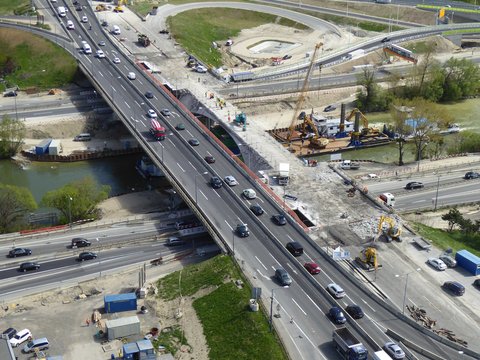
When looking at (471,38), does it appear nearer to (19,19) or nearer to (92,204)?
(19,19)

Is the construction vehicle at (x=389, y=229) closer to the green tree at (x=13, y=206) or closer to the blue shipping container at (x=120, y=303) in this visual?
the blue shipping container at (x=120, y=303)

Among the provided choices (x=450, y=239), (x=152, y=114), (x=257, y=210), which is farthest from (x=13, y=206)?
(x=450, y=239)

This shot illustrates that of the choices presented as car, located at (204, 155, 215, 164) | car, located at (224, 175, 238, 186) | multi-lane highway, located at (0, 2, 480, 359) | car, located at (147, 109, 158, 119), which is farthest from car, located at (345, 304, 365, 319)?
car, located at (147, 109, 158, 119)

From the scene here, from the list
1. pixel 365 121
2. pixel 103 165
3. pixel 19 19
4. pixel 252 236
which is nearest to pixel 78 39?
pixel 19 19

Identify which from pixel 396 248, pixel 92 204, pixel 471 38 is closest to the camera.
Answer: pixel 396 248

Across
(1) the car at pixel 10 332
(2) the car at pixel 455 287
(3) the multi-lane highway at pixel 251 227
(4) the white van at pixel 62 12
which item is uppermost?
(4) the white van at pixel 62 12

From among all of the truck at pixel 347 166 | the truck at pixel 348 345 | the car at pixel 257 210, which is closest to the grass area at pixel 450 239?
the car at pixel 257 210

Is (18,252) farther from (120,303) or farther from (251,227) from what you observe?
(251,227)
